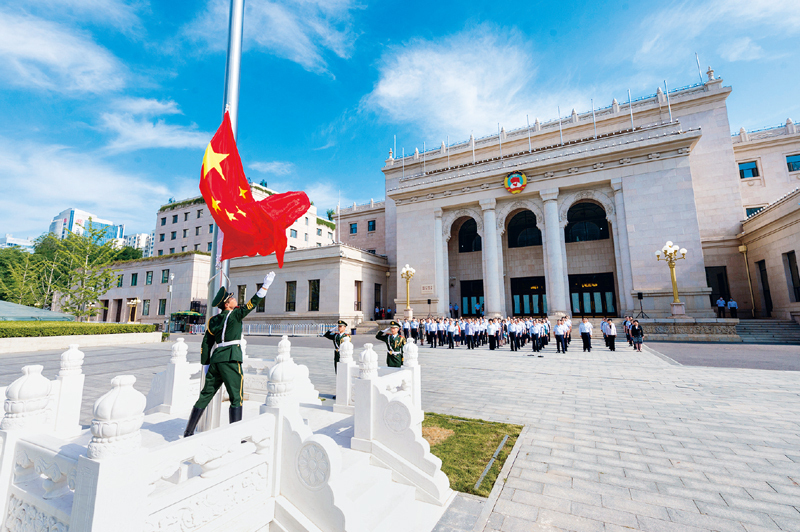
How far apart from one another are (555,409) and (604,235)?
2771 cm

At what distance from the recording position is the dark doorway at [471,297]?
110ft

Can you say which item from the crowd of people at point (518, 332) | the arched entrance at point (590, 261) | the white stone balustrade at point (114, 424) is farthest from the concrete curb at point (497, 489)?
the arched entrance at point (590, 261)

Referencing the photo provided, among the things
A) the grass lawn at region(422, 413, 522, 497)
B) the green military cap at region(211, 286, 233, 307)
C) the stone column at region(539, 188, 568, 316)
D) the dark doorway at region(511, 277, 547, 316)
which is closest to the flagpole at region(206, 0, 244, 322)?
the green military cap at region(211, 286, 233, 307)

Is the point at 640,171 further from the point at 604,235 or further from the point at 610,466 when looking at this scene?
the point at 610,466

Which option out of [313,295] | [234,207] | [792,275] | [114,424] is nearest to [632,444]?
[114,424]

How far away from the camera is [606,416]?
672 centimetres

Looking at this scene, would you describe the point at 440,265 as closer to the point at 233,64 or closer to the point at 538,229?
the point at 538,229

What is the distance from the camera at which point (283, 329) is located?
29750mm

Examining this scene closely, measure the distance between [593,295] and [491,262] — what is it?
10.00 metres

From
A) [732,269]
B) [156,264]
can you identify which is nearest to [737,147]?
[732,269]

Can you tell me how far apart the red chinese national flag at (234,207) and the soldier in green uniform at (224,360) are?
3.23 feet

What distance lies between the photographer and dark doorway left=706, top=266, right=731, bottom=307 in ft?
83.7

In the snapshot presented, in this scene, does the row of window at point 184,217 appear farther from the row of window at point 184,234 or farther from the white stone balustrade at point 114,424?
the white stone balustrade at point 114,424

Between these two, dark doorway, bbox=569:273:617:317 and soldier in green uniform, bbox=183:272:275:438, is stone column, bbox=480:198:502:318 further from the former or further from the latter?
soldier in green uniform, bbox=183:272:275:438
